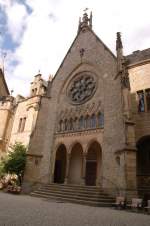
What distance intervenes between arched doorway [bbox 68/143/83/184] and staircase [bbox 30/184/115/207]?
2.89 m

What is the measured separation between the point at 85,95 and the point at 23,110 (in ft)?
40.9

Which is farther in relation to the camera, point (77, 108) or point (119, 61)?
point (77, 108)

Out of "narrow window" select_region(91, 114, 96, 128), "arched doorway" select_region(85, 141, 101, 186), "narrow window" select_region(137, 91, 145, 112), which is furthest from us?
"narrow window" select_region(91, 114, 96, 128)

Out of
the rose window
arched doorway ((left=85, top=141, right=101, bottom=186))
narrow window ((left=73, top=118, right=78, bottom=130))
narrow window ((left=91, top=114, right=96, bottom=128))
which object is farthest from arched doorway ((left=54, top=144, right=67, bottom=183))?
the rose window

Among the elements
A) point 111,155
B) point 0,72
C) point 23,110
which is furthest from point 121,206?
point 0,72

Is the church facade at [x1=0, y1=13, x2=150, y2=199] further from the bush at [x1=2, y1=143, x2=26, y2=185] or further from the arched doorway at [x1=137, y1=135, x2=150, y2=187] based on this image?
the bush at [x1=2, y1=143, x2=26, y2=185]

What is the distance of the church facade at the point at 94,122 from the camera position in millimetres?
15539

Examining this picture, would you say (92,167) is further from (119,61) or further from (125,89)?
(119,61)

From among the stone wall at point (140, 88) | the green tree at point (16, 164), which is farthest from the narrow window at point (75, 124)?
the green tree at point (16, 164)

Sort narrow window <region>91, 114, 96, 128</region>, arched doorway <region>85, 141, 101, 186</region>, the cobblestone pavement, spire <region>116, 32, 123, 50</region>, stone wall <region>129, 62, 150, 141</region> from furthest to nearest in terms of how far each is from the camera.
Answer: spire <region>116, 32, 123, 50</region> → narrow window <region>91, 114, 96, 128</region> → arched doorway <region>85, 141, 101, 186</region> → stone wall <region>129, 62, 150, 141</region> → the cobblestone pavement

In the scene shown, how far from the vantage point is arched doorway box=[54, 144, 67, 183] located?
71.3ft

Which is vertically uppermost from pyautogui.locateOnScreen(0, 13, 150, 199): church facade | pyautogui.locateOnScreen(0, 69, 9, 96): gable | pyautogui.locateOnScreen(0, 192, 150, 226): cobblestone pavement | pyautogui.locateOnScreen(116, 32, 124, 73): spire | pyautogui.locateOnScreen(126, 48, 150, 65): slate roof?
pyautogui.locateOnScreen(0, 69, 9, 96): gable

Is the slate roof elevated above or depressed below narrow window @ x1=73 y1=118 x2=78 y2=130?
above

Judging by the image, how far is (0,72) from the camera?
37.3m
